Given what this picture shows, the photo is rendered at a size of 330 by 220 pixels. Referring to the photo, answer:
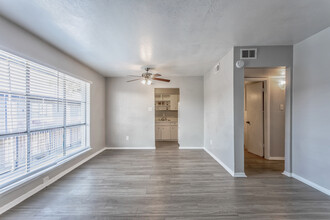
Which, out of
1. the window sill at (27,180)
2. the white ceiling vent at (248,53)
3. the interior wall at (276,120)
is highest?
the white ceiling vent at (248,53)

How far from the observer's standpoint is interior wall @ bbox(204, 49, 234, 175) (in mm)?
2857

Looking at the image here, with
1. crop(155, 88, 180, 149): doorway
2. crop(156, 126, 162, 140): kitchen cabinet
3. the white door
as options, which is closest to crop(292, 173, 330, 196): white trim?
the white door

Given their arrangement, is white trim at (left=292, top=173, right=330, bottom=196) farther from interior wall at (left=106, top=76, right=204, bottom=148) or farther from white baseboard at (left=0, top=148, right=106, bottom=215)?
white baseboard at (left=0, top=148, right=106, bottom=215)

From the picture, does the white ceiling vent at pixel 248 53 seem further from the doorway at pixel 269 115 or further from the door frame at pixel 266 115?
the door frame at pixel 266 115

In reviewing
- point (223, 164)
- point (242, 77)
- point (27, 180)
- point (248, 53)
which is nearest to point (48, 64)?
point (27, 180)

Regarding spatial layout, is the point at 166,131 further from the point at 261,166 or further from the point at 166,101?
the point at 261,166

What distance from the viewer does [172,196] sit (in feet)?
7.00

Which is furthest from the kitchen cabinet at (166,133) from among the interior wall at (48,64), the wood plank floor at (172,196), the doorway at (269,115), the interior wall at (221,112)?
the doorway at (269,115)

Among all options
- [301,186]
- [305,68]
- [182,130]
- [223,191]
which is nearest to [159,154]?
[182,130]

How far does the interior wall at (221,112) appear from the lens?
286cm

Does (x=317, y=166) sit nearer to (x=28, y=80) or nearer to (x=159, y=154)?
(x=159, y=154)

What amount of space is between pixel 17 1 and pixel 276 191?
4.27m

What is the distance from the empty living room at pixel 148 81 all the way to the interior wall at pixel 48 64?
15 millimetres

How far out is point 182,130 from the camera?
4930 millimetres
